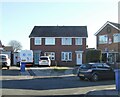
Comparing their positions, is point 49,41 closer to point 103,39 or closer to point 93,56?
point 103,39

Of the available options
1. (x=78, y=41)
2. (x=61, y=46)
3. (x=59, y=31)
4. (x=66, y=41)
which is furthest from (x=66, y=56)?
(x=59, y=31)

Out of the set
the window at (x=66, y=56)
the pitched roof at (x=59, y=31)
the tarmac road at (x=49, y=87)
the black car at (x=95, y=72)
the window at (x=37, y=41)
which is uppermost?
the pitched roof at (x=59, y=31)

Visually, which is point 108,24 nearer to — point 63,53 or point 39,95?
point 63,53

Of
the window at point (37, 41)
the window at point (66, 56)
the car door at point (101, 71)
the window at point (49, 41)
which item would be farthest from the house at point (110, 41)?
the car door at point (101, 71)

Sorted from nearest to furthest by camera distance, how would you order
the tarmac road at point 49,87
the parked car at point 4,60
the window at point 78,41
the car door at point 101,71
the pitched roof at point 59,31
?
the tarmac road at point 49,87, the car door at point 101,71, the parked car at point 4,60, the window at point 78,41, the pitched roof at point 59,31

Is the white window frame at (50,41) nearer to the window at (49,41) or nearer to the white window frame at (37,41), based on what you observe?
the window at (49,41)

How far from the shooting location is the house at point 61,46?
5325cm

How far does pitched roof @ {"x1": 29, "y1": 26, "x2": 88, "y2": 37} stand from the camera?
53750mm

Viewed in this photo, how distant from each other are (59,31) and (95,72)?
2916 centimetres

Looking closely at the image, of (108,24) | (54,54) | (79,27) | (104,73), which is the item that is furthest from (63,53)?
(104,73)

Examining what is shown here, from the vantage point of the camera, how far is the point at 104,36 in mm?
57969

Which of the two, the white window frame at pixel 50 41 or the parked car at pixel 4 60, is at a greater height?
the white window frame at pixel 50 41

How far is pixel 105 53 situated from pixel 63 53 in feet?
25.0

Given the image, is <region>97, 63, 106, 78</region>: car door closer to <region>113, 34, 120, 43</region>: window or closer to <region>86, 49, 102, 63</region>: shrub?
<region>86, 49, 102, 63</region>: shrub
